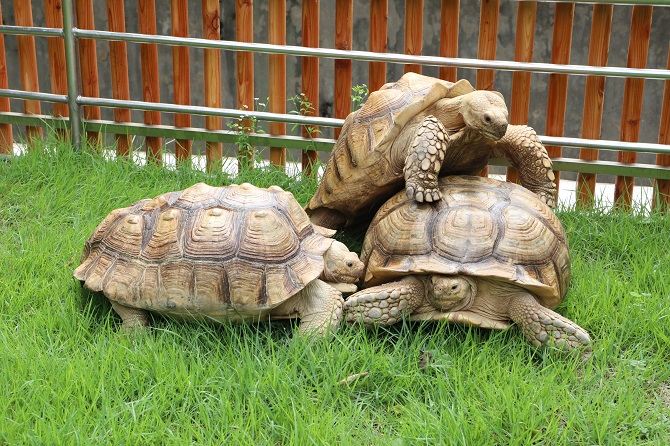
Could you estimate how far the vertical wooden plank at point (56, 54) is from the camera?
5.83m

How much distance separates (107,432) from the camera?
2807 mm

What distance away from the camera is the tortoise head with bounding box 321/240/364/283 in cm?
374

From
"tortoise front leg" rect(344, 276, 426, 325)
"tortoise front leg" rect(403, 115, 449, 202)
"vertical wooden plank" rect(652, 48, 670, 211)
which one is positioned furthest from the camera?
"vertical wooden plank" rect(652, 48, 670, 211)

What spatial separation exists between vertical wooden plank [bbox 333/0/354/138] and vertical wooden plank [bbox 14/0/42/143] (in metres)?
2.37

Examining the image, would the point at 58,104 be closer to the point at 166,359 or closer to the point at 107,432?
the point at 166,359

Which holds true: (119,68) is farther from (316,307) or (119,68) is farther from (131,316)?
(316,307)

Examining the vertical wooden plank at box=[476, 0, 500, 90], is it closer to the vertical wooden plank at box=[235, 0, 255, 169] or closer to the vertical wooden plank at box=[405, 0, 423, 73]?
the vertical wooden plank at box=[405, 0, 423, 73]

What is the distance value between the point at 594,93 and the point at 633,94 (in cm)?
26

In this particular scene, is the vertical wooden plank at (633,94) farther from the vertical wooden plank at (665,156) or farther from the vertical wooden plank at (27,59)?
Result: the vertical wooden plank at (27,59)

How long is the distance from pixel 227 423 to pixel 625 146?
3452 mm

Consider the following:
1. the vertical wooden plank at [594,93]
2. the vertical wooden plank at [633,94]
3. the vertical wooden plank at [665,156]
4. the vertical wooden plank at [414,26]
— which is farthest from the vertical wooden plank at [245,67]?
the vertical wooden plank at [665,156]

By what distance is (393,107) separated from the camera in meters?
4.09

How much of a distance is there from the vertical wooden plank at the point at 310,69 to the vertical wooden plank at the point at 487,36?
1.15 m

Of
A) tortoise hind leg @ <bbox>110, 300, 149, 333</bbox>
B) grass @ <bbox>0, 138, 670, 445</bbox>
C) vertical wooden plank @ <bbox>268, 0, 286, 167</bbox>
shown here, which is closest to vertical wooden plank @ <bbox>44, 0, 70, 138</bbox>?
vertical wooden plank @ <bbox>268, 0, 286, 167</bbox>
